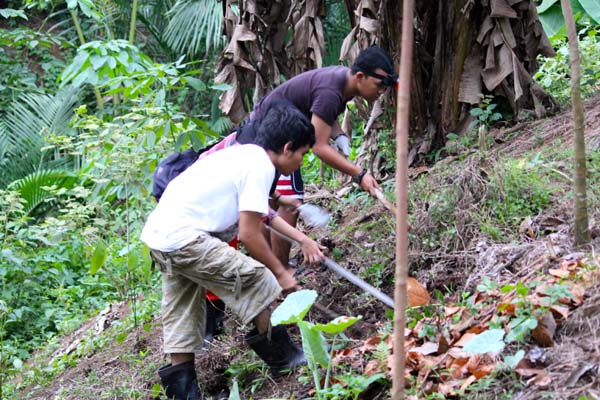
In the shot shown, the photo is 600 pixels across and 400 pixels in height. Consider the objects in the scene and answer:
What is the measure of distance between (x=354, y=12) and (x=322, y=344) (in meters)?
3.79

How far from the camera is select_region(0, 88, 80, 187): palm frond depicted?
451 inches

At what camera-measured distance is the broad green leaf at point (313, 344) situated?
3.54 m

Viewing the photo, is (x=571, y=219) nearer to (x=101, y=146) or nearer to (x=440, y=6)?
(x=440, y=6)

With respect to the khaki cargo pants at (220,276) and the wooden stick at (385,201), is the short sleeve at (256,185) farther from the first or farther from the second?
the wooden stick at (385,201)

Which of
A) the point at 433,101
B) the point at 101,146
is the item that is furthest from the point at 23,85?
the point at 433,101

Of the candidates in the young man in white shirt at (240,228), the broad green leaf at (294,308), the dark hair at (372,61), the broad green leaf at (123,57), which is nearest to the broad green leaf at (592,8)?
the dark hair at (372,61)

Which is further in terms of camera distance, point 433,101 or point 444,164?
point 433,101

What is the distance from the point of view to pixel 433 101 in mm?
6680

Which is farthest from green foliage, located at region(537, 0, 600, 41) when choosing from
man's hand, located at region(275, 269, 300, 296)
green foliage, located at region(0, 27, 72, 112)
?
green foliage, located at region(0, 27, 72, 112)

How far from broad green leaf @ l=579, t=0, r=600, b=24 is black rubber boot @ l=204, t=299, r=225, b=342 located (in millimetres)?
6308

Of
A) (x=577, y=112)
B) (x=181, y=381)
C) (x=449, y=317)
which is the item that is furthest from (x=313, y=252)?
(x=577, y=112)

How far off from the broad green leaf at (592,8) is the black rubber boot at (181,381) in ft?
23.2

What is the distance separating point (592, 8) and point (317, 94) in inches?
229

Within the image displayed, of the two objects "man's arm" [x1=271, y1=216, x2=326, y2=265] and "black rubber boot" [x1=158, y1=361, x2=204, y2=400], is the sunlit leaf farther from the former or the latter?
"black rubber boot" [x1=158, y1=361, x2=204, y2=400]
